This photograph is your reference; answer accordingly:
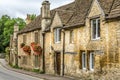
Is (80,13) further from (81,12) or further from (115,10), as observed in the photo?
(115,10)

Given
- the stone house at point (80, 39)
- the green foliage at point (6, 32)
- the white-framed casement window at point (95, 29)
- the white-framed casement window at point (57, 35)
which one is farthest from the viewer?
the green foliage at point (6, 32)

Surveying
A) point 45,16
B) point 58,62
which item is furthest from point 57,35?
point 45,16

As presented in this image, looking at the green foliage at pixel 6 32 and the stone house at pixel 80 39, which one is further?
the green foliage at pixel 6 32

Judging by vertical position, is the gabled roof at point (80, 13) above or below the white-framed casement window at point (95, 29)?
above

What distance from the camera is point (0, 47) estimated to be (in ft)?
328

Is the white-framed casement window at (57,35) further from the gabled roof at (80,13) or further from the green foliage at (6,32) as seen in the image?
the green foliage at (6,32)

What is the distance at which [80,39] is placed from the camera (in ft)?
101

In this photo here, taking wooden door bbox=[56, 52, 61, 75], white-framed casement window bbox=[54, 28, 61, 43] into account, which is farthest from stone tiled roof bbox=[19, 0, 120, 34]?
wooden door bbox=[56, 52, 61, 75]

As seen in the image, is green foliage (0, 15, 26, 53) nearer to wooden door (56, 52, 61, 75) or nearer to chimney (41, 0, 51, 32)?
chimney (41, 0, 51, 32)

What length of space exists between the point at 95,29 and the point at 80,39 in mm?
2424

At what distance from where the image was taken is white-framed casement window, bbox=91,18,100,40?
28.2 m

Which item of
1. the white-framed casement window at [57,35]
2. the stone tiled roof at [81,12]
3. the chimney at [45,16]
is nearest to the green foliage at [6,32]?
the chimney at [45,16]

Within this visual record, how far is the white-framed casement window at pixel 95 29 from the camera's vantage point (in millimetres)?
28234

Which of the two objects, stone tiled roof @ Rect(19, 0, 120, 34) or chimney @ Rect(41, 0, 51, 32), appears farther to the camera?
chimney @ Rect(41, 0, 51, 32)
